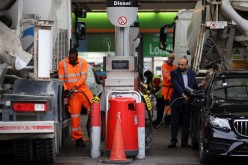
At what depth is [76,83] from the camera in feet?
38.0

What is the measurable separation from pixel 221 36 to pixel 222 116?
3884mm

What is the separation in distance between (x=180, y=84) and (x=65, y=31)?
286 centimetres

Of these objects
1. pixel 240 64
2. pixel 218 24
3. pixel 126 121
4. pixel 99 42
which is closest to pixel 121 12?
pixel 218 24

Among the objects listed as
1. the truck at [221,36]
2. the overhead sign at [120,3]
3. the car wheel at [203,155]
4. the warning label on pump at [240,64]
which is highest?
the overhead sign at [120,3]

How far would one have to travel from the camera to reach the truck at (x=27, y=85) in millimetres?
8281

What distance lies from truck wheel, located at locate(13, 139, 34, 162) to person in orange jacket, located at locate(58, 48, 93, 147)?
2.29 m

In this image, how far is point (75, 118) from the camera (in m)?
11.4

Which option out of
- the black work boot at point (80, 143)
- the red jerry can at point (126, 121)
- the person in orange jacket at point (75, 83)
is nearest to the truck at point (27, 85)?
the red jerry can at point (126, 121)

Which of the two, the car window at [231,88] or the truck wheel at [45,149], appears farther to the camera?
the car window at [231,88]

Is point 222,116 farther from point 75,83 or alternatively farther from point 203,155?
point 75,83

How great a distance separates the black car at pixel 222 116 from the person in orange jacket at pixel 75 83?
216cm

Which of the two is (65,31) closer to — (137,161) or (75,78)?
(75,78)

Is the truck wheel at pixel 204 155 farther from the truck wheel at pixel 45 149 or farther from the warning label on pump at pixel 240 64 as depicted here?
the warning label on pump at pixel 240 64

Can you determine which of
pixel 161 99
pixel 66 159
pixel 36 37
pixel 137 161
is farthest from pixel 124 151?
pixel 161 99
